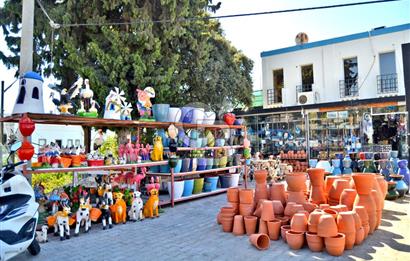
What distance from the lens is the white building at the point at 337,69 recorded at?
42.6 ft

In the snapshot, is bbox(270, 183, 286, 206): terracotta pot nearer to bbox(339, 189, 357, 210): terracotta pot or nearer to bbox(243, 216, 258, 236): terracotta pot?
bbox(243, 216, 258, 236): terracotta pot

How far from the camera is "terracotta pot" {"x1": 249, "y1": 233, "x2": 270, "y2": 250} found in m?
3.99

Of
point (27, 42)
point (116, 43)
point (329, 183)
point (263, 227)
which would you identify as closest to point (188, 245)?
point (263, 227)

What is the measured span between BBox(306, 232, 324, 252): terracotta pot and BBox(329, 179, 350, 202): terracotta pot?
1178mm

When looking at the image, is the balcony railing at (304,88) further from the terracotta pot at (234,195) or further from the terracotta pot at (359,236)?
the terracotta pot at (359,236)

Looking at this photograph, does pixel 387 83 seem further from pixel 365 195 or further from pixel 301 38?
pixel 365 195

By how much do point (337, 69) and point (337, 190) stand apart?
10.8 meters

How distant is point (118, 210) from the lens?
18.0ft

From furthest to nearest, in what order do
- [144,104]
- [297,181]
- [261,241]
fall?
[144,104] < [297,181] < [261,241]

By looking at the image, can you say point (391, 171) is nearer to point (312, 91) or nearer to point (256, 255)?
point (256, 255)

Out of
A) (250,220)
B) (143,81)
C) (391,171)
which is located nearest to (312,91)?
(391,171)

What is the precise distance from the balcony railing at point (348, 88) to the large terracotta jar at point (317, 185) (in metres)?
10.1

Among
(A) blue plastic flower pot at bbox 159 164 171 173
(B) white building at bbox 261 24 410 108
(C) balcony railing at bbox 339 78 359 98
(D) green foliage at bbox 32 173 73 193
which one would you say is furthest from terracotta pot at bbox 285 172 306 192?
(C) balcony railing at bbox 339 78 359 98

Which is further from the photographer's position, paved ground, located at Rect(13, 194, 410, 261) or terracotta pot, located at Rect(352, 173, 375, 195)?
terracotta pot, located at Rect(352, 173, 375, 195)
